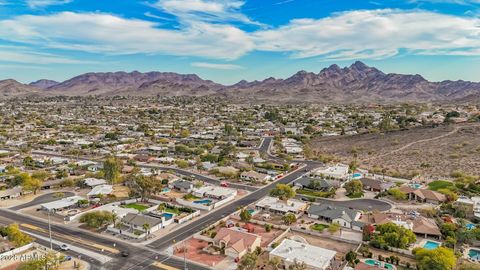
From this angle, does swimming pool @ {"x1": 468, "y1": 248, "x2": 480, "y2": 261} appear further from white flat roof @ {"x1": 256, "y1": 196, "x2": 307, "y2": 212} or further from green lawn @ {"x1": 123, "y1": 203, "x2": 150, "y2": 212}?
green lawn @ {"x1": 123, "y1": 203, "x2": 150, "y2": 212}

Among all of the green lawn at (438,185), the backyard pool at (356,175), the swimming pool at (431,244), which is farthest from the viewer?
the backyard pool at (356,175)

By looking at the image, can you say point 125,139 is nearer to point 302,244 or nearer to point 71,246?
point 71,246

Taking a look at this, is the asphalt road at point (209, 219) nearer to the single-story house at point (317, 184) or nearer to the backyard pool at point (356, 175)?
the single-story house at point (317, 184)

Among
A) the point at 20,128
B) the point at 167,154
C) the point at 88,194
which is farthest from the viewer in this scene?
the point at 20,128

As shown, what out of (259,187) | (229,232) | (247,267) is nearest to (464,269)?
(247,267)

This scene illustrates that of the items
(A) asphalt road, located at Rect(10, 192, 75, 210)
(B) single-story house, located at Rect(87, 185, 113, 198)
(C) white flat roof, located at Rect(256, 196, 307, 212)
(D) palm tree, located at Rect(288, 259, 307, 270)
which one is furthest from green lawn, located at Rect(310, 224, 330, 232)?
(A) asphalt road, located at Rect(10, 192, 75, 210)

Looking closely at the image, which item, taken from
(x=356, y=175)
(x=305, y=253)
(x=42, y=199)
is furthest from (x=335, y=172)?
(x=42, y=199)

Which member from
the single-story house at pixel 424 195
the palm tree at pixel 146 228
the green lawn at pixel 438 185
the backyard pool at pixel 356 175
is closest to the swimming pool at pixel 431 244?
the single-story house at pixel 424 195
